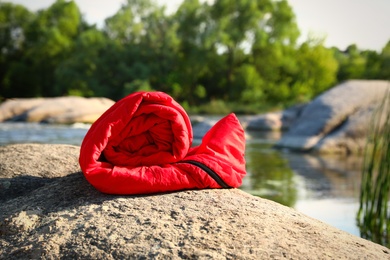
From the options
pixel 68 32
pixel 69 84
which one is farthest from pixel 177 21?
pixel 68 32

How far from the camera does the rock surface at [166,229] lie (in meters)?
1.63

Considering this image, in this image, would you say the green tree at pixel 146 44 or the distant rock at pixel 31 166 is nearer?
the distant rock at pixel 31 166

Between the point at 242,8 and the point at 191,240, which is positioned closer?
the point at 191,240

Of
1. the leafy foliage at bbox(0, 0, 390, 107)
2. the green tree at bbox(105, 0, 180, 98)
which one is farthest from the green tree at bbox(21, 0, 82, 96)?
A: the green tree at bbox(105, 0, 180, 98)

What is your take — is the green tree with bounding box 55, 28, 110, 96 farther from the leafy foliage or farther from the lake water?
the lake water

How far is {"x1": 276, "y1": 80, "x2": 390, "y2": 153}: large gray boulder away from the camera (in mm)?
8289

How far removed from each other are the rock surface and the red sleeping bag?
5 cm

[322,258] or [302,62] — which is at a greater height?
[322,258]

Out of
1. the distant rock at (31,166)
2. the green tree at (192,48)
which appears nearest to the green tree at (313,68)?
the green tree at (192,48)

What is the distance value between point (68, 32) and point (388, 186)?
33.1 meters

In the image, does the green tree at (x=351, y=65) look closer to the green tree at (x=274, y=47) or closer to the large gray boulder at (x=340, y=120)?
the green tree at (x=274, y=47)

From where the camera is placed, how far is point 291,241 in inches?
65.8

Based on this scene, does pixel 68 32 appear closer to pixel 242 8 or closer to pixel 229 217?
pixel 242 8

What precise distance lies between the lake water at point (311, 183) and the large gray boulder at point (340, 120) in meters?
0.42
